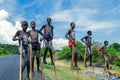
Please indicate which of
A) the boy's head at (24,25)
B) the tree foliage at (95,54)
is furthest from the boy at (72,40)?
the tree foliage at (95,54)

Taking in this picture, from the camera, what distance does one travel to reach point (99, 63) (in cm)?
3147

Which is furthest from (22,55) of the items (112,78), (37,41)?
(112,78)

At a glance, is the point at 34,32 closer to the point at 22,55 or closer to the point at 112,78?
the point at 22,55

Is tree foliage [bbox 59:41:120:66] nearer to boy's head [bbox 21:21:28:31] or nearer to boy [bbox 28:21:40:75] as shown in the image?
boy [bbox 28:21:40:75]

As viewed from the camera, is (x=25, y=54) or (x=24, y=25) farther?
(x=24, y=25)

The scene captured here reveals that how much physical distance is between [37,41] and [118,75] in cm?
1077

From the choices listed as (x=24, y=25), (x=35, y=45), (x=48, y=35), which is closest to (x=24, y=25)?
(x=24, y=25)

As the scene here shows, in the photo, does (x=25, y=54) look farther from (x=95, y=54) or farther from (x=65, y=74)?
(x=95, y=54)

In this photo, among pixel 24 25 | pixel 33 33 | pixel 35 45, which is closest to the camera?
pixel 24 25

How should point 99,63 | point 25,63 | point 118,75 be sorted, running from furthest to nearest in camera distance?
point 99,63
point 118,75
point 25,63

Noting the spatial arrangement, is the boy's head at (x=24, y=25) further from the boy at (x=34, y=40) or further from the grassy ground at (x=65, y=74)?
the grassy ground at (x=65, y=74)

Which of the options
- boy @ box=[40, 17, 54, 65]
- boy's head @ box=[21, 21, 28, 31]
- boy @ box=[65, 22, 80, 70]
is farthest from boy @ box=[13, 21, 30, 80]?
boy @ box=[65, 22, 80, 70]

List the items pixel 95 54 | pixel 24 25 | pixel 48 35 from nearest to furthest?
pixel 24 25, pixel 48 35, pixel 95 54

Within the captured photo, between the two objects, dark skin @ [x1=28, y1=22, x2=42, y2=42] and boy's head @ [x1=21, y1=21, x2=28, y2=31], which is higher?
boy's head @ [x1=21, y1=21, x2=28, y2=31]
